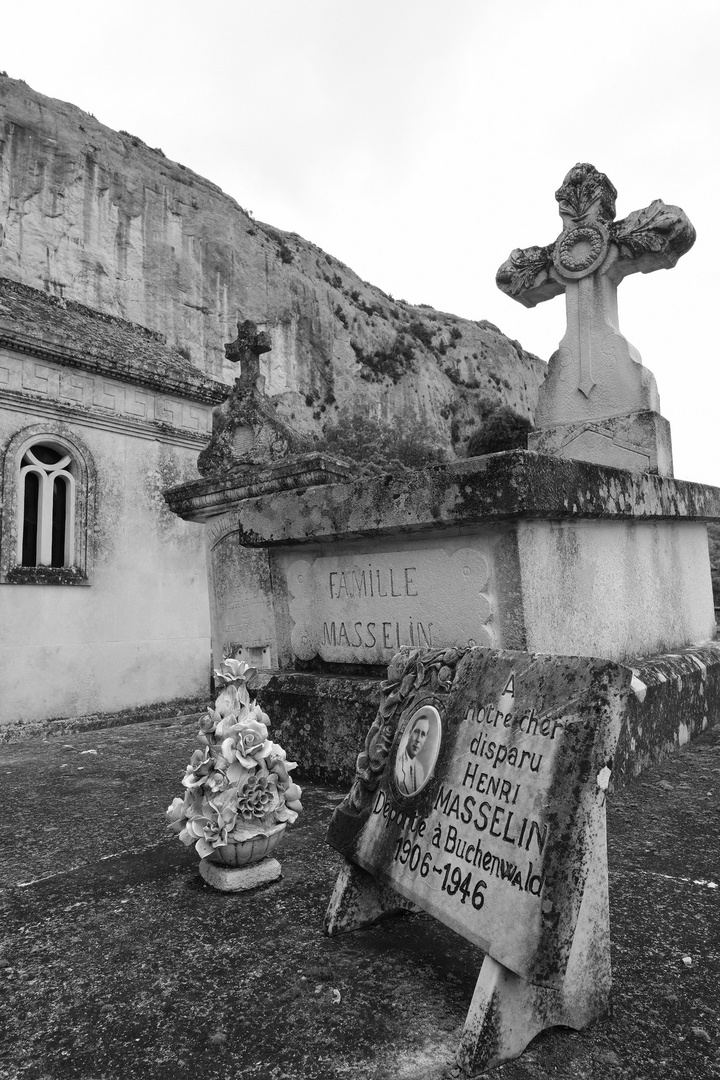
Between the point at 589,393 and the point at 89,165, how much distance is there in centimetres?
4218

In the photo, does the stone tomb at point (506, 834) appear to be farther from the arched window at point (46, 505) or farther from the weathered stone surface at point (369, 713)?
the arched window at point (46, 505)

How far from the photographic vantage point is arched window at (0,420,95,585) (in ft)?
23.7

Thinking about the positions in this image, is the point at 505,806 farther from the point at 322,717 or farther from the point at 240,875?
the point at 322,717

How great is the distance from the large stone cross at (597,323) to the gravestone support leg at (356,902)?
10.2ft

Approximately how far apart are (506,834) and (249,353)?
5.65 metres

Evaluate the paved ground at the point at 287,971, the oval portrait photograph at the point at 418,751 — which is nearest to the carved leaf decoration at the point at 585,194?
the paved ground at the point at 287,971

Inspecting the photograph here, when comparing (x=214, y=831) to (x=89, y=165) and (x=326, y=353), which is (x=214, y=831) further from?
(x=326, y=353)

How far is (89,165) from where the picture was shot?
3747 centimetres

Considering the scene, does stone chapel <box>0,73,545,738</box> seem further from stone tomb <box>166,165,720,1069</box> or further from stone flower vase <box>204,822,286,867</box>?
stone flower vase <box>204,822,286,867</box>

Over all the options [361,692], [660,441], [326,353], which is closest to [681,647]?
[660,441]

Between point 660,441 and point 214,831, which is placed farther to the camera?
point 660,441

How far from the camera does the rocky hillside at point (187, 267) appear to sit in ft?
116

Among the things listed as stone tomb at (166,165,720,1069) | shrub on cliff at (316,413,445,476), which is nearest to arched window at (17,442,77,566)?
stone tomb at (166,165,720,1069)

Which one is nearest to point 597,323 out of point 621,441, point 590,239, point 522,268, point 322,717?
point 590,239
